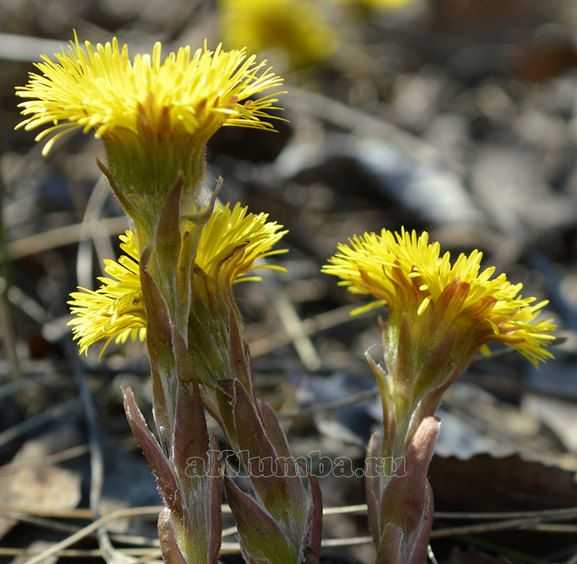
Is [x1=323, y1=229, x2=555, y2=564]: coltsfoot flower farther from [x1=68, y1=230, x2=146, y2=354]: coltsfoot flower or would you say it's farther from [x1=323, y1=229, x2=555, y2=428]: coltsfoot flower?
[x1=68, y1=230, x2=146, y2=354]: coltsfoot flower

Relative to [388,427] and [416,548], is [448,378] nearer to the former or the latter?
[388,427]

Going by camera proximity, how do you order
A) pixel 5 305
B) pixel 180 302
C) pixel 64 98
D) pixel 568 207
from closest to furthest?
pixel 64 98 < pixel 180 302 < pixel 5 305 < pixel 568 207

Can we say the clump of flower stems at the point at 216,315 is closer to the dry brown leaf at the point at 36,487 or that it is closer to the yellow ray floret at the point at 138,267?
the yellow ray floret at the point at 138,267

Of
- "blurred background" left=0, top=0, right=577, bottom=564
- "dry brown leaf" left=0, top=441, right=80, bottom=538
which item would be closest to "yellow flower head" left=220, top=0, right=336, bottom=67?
"blurred background" left=0, top=0, right=577, bottom=564

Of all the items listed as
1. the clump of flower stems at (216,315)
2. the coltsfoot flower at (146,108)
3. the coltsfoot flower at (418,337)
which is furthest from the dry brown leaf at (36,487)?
the coltsfoot flower at (146,108)

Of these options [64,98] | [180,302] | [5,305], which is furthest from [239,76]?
[5,305]
